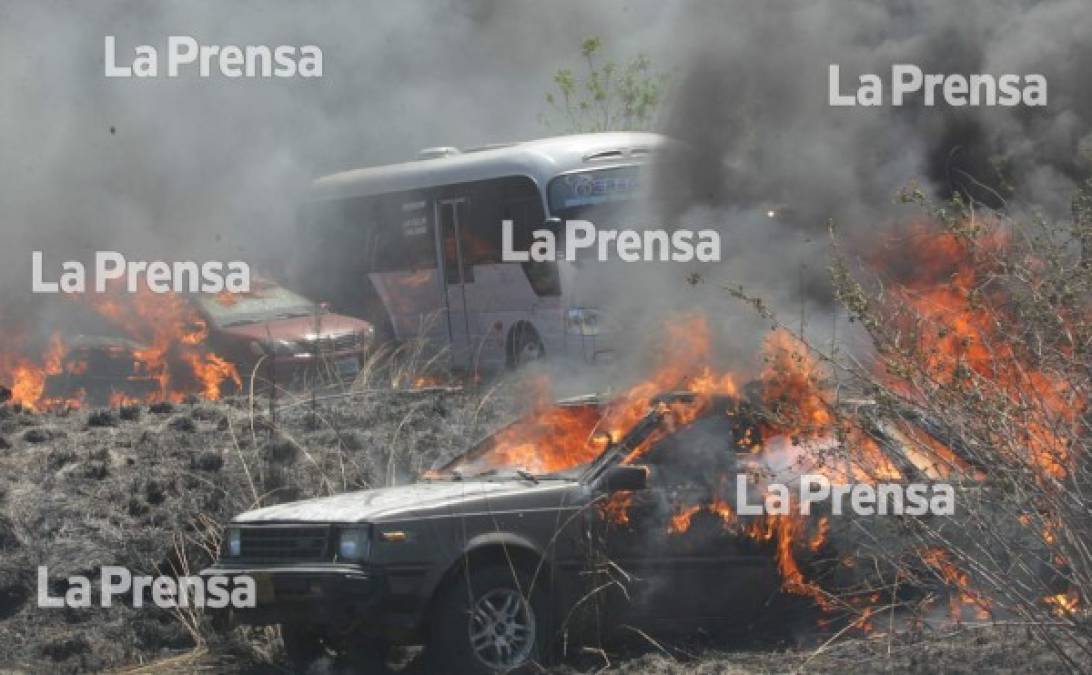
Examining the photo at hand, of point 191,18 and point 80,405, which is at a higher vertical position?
point 191,18

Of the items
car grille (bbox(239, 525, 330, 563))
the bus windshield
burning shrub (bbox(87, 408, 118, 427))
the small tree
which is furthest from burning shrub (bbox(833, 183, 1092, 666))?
the small tree

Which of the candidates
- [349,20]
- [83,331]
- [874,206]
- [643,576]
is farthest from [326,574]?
[349,20]

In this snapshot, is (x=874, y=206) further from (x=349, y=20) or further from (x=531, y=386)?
(x=349, y=20)

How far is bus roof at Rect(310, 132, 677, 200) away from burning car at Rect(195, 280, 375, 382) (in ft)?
8.64

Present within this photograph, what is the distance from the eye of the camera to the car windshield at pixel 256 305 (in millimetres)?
17984

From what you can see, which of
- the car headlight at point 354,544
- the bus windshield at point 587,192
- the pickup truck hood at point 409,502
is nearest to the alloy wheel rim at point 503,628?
the pickup truck hood at point 409,502

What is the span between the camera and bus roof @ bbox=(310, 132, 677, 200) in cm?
1817

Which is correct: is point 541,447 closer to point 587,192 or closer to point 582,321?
point 582,321

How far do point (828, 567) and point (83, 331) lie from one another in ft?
36.9

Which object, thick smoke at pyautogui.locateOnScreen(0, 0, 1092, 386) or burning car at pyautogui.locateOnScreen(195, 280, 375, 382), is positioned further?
burning car at pyautogui.locateOnScreen(195, 280, 375, 382)

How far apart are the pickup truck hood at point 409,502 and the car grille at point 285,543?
0.05 m

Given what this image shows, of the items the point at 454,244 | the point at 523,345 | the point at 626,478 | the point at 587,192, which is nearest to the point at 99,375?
the point at 523,345

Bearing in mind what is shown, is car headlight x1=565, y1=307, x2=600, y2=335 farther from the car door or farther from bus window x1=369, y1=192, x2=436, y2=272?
the car door

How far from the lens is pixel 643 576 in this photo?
27.5ft
